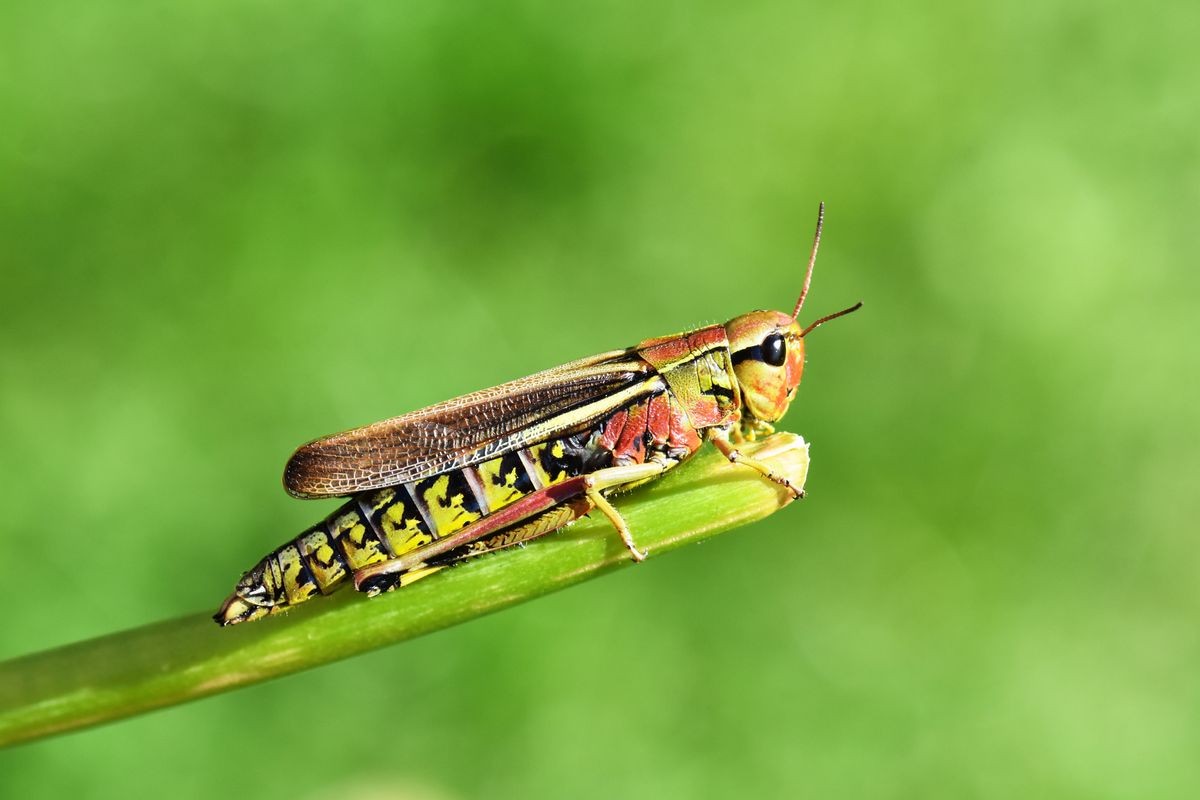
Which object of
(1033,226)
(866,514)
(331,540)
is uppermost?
(1033,226)

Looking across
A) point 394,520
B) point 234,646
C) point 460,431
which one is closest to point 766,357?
point 460,431

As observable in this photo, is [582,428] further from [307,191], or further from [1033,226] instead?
[1033,226]

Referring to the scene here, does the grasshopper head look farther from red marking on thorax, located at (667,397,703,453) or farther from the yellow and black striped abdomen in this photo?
the yellow and black striped abdomen

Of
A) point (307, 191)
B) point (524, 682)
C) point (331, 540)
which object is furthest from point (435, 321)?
point (331, 540)

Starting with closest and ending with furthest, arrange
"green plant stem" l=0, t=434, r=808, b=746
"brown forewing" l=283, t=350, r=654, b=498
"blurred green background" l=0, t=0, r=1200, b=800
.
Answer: "green plant stem" l=0, t=434, r=808, b=746 < "brown forewing" l=283, t=350, r=654, b=498 < "blurred green background" l=0, t=0, r=1200, b=800

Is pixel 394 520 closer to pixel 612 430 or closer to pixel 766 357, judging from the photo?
pixel 612 430

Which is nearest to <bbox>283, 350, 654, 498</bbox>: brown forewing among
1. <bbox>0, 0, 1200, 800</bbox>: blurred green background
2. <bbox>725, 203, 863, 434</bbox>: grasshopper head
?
<bbox>725, 203, 863, 434</bbox>: grasshopper head

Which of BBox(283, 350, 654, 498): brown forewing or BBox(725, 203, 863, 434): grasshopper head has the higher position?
BBox(283, 350, 654, 498): brown forewing

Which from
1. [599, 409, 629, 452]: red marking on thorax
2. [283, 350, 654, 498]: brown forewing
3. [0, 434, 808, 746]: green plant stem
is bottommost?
[0, 434, 808, 746]: green plant stem
